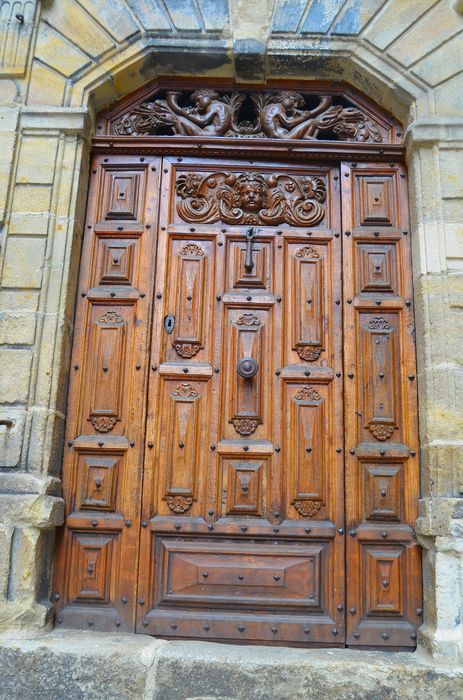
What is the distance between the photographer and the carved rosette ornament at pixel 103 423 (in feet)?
11.1

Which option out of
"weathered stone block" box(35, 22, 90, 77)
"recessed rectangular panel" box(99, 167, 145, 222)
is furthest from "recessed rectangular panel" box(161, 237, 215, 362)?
"weathered stone block" box(35, 22, 90, 77)

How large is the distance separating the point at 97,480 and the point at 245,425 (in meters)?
0.82

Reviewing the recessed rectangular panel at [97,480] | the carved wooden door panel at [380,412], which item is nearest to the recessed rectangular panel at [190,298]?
the recessed rectangular panel at [97,480]

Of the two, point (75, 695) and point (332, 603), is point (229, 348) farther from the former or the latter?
point (75, 695)

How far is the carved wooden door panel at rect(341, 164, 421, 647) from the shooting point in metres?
3.16

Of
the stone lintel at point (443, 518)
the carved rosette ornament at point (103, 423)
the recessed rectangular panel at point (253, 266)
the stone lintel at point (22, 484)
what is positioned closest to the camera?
the stone lintel at point (443, 518)

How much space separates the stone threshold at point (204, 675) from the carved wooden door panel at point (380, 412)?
0.31m

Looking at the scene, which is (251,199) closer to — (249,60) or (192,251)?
(192,251)

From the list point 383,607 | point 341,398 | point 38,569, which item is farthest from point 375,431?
point 38,569

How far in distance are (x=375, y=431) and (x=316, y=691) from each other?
4.12 feet

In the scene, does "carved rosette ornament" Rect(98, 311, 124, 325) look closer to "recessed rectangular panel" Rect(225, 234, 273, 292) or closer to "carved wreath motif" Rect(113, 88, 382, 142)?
"recessed rectangular panel" Rect(225, 234, 273, 292)

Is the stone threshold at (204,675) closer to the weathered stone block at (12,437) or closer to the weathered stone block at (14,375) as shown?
the weathered stone block at (12,437)

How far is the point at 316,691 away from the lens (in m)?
2.76

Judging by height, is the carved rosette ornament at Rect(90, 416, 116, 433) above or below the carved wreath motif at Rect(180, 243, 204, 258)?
below
